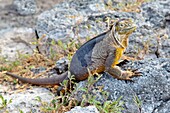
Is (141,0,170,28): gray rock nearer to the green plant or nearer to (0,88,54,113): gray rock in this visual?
(0,88,54,113): gray rock

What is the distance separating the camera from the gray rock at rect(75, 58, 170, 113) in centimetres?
390

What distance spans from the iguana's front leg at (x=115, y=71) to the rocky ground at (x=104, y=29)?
0.06 meters

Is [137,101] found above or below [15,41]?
below

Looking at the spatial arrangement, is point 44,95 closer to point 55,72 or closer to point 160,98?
point 55,72

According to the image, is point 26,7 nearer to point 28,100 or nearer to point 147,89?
point 28,100

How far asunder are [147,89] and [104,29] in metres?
1.91

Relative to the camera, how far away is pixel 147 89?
3967 millimetres

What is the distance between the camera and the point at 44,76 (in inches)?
206

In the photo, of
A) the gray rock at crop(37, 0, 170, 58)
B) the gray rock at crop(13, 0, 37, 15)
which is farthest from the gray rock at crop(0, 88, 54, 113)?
the gray rock at crop(13, 0, 37, 15)

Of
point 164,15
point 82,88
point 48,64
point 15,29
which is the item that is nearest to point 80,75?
point 82,88

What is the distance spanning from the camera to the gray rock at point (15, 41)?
6125 mm

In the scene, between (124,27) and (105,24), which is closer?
(124,27)

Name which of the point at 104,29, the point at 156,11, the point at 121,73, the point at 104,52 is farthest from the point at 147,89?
the point at 156,11

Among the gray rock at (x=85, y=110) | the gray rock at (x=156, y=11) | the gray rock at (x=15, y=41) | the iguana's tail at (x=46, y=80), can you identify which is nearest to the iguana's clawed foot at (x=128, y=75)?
the gray rock at (x=85, y=110)
